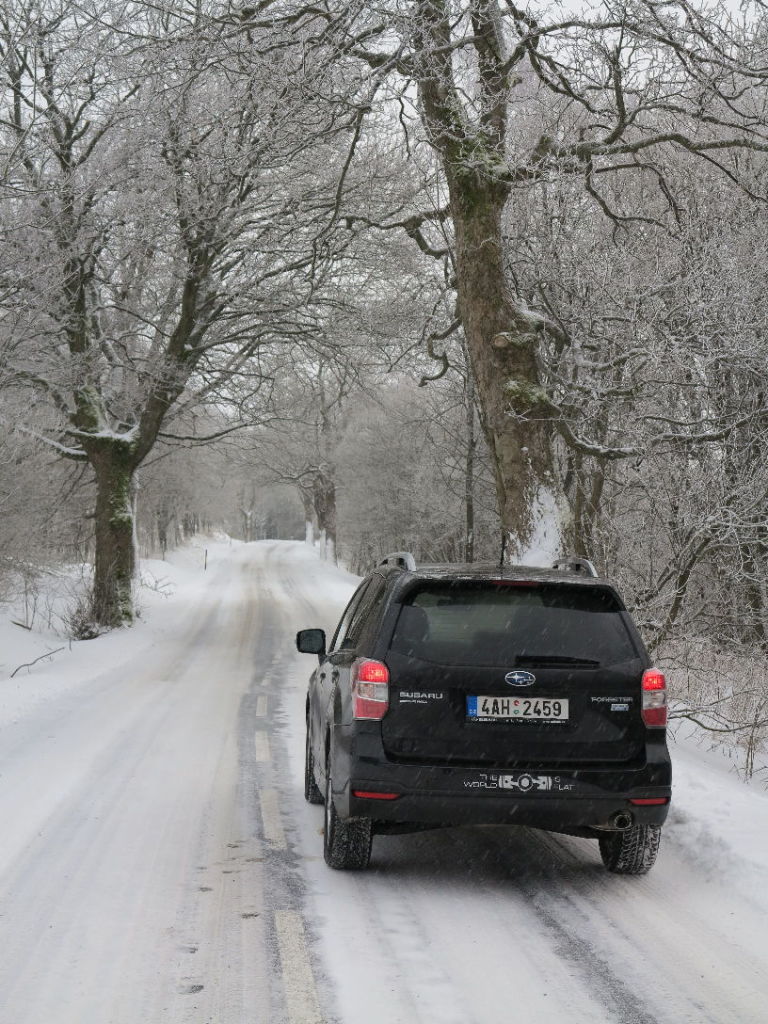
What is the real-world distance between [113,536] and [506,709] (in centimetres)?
1859

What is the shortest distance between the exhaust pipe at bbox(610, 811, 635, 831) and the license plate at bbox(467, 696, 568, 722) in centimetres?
59

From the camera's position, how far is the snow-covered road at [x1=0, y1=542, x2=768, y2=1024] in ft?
13.0

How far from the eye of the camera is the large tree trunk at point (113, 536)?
2255 cm

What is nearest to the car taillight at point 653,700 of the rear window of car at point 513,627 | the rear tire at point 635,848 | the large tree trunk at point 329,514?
the rear window of car at point 513,627

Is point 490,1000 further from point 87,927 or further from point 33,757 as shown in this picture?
point 33,757

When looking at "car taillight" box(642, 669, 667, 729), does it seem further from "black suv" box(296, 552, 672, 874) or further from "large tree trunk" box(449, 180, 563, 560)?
"large tree trunk" box(449, 180, 563, 560)

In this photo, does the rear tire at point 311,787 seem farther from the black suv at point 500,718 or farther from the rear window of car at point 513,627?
the rear window of car at point 513,627

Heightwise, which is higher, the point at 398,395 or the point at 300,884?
the point at 398,395

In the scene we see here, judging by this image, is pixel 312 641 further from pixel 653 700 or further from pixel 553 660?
pixel 653 700

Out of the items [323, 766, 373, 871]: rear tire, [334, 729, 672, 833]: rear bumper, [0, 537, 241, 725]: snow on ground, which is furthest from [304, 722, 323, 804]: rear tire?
[0, 537, 241, 725]: snow on ground

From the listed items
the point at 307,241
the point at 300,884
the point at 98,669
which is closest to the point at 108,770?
the point at 300,884

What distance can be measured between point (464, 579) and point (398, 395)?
45.4 meters

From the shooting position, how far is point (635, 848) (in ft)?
18.7

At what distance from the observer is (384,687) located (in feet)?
17.8
